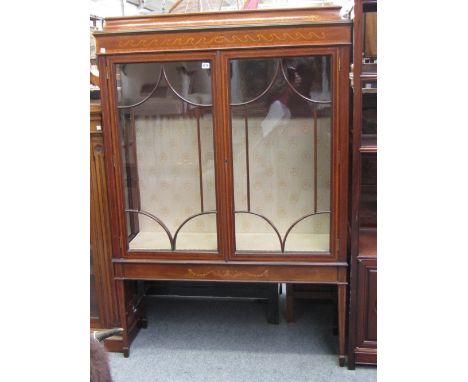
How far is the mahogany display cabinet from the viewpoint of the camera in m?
1.53

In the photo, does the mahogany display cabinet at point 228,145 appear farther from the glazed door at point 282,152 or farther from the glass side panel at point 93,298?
the glass side panel at point 93,298

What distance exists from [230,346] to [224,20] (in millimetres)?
1279

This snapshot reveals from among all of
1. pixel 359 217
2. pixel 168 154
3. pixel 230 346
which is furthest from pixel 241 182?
pixel 230 346

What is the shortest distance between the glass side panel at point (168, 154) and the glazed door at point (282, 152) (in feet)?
0.38

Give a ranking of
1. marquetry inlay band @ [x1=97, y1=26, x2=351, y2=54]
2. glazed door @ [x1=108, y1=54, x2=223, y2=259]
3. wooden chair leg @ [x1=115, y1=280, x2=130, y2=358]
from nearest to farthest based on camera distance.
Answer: marquetry inlay band @ [x1=97, y1=26, x2=351, y2=54] < glazed door @ [x1=108, y1=54, x2=223, y2=259] < wooden chair leg @ [x1=115, y1=280, x2=130, y2=358]

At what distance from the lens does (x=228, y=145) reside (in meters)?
1.61

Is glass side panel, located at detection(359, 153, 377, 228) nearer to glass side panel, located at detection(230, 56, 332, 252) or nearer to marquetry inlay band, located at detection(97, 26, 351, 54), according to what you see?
glass side panel, located at detection(230, 56, 332, 252)

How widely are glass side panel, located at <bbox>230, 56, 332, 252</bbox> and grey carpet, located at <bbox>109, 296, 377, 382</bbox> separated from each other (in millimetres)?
456

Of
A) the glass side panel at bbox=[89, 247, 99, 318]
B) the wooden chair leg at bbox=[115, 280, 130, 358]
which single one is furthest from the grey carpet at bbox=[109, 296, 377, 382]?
the glass side panel at bbox=[89, 247, 99, 318]

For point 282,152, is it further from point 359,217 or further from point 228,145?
point 359,217

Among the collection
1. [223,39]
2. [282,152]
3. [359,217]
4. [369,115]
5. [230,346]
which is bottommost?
[230,346]
